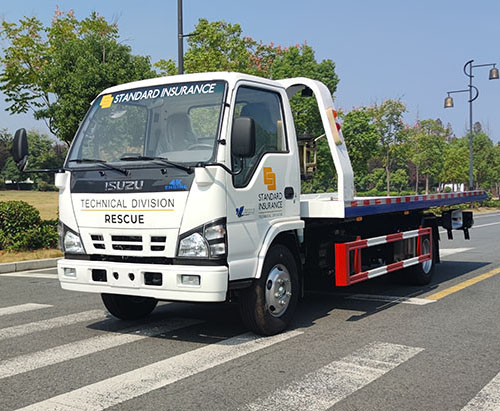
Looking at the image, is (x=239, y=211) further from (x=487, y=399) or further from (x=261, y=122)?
(x=487, y=399)

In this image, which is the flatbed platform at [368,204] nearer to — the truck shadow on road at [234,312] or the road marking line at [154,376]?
the truck shadow on road at [234,312]

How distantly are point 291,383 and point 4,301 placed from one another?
528 centimetres

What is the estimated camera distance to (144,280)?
18.3ft

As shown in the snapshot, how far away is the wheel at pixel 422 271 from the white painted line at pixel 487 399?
4322 millimetres

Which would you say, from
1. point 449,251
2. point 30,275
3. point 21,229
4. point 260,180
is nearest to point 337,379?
point 260,180

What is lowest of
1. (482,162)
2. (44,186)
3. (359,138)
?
(44,186)

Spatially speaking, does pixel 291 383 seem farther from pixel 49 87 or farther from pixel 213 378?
pixel 49 87

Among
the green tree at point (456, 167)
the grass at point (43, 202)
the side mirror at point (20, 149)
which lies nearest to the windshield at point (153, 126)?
the side mirror at point (20, 149)

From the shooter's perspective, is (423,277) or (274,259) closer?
(274,259)

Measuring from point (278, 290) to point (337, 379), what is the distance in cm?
157

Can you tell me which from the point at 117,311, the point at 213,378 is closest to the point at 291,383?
the point at 213,378

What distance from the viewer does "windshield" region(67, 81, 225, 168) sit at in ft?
19.1

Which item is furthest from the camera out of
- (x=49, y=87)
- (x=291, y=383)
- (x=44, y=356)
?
(x=49, y=87)

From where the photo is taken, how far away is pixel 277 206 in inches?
245
